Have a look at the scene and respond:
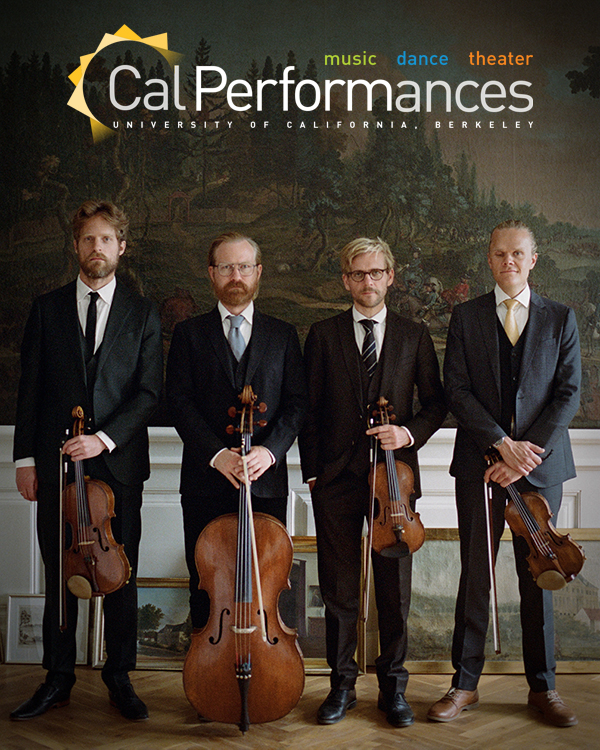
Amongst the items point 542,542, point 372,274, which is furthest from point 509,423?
point 372,274

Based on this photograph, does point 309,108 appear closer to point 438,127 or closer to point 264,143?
point 264,143

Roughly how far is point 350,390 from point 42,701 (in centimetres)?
162

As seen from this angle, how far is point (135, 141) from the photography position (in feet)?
11.8

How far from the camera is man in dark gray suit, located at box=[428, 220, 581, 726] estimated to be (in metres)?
2.73

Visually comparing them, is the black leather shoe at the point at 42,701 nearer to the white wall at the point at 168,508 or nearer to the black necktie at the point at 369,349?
the white wall at the point at 168,508

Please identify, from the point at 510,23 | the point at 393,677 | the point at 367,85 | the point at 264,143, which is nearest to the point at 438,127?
the point at 367,85

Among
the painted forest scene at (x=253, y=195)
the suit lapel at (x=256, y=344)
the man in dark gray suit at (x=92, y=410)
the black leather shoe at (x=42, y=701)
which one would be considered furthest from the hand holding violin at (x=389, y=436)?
the black leather shoe at (x=42, y=701)

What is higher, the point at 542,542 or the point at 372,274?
the point at 372,274

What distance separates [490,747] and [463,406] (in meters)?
1.17

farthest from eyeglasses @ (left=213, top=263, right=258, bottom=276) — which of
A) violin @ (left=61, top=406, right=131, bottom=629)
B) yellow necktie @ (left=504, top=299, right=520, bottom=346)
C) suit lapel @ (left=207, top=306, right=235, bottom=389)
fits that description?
yellow necktie @ (left=504, top=299, right=520, bottom=346)

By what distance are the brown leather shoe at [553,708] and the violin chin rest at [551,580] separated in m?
0.50

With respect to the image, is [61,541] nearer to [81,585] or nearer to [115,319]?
[81,585]

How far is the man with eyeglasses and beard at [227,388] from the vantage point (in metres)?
2.71

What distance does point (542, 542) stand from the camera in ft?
8.47
